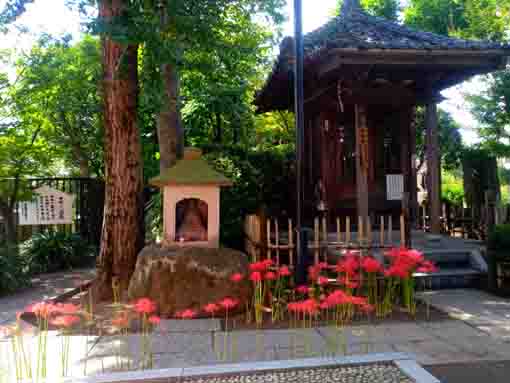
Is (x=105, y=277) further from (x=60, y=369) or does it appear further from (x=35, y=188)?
(x=35, y=188)

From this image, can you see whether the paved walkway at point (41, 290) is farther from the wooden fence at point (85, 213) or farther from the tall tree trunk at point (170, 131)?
the tall tree trunk at point (170, 131)

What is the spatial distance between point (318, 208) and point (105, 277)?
5.04 meters

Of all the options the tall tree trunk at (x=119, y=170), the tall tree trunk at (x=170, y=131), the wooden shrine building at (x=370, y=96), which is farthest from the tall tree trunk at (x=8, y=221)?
the wooden shrine building at (x=370, y=96)

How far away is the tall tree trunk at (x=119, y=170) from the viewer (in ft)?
22.0

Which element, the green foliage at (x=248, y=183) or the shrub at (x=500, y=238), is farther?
the green foliage at (x=248, y=183)

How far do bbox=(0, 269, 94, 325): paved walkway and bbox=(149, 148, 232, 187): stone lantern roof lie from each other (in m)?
2.75

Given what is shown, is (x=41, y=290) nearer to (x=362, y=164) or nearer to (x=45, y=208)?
(x=45, y=208)

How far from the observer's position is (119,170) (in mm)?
6750

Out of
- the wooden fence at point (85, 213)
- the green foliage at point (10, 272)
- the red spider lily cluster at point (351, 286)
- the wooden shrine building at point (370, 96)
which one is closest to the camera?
the red spider lily cluster at point (351, 286)

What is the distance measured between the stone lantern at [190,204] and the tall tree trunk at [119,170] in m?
1.10

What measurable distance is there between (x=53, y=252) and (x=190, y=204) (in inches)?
222

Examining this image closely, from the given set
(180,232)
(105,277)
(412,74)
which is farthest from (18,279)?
(412,74)

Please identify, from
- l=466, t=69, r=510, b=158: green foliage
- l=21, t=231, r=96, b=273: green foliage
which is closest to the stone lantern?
l=21, t=231, r=96, b=273: green foliage

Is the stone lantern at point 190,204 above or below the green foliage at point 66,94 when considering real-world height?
below
